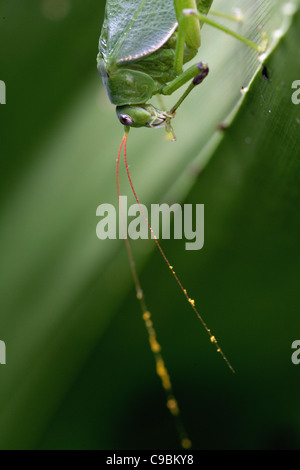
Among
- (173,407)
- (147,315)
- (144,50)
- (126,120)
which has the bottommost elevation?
(173,407)

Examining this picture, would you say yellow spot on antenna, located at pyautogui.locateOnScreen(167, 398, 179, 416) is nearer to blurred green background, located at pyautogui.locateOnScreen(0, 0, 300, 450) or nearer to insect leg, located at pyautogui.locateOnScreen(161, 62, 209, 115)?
blurred green background, located at pyautogui.locateOnScreen(0, 0, 300, 450)

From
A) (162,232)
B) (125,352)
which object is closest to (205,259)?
(162,232)

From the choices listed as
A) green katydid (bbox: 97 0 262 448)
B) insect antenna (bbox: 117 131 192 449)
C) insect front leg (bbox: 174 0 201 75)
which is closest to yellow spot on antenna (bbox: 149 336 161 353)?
A: insect antenna (bbox: 117 131 192 449)

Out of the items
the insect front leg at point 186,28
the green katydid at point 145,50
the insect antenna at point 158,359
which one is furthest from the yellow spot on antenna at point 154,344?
the insect front leg at point 186,28

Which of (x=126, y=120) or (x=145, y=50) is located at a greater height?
(x=145, y=50)

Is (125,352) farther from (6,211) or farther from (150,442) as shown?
(6,211)

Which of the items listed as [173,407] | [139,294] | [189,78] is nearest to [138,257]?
[139,294]

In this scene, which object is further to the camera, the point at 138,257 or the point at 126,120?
the point at 126,120

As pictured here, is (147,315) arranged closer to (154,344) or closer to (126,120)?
(154,344)
